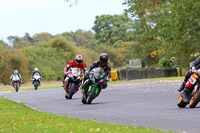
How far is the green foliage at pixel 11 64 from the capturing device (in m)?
70.4

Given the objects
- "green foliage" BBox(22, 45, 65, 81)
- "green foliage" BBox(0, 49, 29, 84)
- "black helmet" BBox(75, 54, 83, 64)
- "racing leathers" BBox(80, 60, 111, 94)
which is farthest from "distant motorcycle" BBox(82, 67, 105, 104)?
"green foliage" BBox(22, 45, 65, 81)

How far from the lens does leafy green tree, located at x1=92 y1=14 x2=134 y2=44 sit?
390 feet

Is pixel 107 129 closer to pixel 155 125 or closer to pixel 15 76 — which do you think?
pixel 155 125

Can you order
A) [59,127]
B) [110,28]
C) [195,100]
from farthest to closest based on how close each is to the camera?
[110,28], [195,100], [59,127]

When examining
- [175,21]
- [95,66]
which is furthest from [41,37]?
[95,66]

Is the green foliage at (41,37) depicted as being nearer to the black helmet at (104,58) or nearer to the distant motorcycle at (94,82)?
the distant motorcycle at (94,82)

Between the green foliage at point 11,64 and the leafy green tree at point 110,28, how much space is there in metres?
44.5

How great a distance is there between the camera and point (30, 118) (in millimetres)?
13367

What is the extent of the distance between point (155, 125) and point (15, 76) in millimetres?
32845

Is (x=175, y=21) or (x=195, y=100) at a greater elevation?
(x=175, y=21)

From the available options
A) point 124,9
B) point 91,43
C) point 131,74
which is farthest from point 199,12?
point 91,43

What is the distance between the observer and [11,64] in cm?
7375

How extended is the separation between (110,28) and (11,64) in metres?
56.3

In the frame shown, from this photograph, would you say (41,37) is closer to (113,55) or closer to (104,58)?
(113,55)
